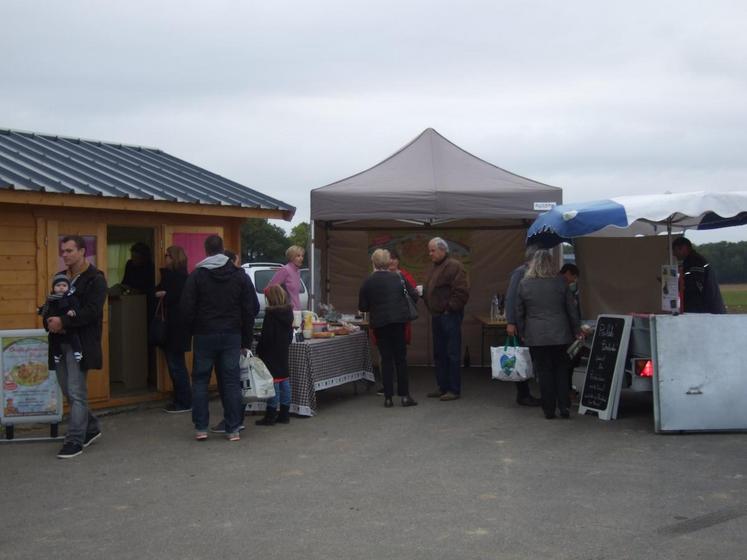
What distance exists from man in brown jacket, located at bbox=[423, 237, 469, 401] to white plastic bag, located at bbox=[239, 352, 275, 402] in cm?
255

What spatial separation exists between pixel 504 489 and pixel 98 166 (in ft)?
21.7

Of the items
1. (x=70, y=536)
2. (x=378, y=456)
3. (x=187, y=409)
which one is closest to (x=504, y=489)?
(x=378, y=456)

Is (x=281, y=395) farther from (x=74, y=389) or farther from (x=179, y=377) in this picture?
(x=74, y=389)

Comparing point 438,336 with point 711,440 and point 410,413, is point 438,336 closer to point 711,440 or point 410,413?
point 410,413

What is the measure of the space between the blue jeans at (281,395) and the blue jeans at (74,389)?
1893 mm

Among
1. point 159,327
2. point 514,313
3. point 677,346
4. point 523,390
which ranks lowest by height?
point 523,390

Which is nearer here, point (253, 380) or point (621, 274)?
point (253, 380)

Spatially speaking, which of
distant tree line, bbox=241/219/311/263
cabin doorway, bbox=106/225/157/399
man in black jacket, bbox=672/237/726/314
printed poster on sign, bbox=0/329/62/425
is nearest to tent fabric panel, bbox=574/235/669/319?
man in black jacket, bbox=672/237/726/314

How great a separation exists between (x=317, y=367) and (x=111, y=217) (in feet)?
9.13

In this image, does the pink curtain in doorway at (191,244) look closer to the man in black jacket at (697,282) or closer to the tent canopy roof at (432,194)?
the tent canopy roof at (432,194)

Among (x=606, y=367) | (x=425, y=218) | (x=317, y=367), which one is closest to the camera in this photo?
(x=606, y=367)

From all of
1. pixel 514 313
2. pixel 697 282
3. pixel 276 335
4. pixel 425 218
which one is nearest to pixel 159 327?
pixel 276 335

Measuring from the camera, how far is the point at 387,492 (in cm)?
610

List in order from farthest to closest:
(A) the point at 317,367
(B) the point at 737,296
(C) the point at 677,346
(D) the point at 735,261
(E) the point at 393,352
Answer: (D) the point at 735,261 < (B) the point at 737,296 < (E) the point at 393,352 < (A) the point at 317,367 < (C) the point at 677,346
